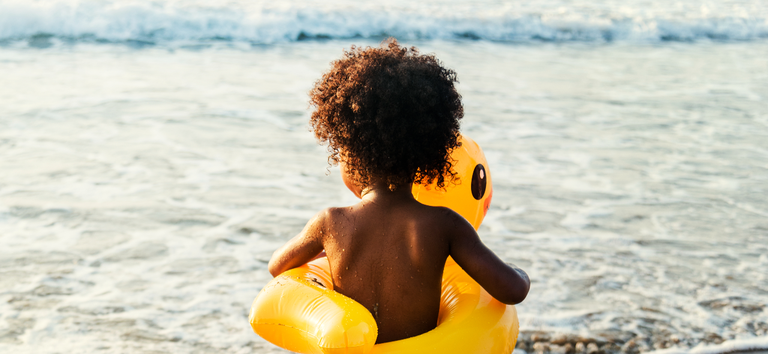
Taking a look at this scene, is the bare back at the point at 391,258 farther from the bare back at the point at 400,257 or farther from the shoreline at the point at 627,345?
the shoreline at the point at 627,345

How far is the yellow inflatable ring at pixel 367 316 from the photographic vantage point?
1.75 metres

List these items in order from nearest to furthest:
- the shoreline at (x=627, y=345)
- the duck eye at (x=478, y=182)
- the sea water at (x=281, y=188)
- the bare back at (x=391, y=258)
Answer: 1. the bare back at (x=391, y=258)
2. the duck eye at (x=478, y=182)
3. the shoreline at (x=627, y=345)
4. the sea water at (x=281, y=188)

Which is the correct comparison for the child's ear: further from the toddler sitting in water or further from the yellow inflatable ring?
the yellow inflatable ring

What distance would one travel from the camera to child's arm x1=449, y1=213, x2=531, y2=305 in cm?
188

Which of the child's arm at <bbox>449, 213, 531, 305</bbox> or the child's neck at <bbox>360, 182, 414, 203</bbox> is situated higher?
the child's neck at <bbox>360, 182, 414, 203</bbox>

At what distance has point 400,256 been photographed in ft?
6.16

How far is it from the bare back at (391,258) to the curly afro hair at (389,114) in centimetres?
10

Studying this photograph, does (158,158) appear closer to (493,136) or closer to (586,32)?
(493,136)

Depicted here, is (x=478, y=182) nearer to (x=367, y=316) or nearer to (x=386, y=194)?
(x=386, y=194)

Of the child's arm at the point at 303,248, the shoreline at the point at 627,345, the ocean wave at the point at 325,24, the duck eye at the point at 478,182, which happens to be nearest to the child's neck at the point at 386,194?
the child's arm at the point at 303,248

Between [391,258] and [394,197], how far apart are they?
178mm

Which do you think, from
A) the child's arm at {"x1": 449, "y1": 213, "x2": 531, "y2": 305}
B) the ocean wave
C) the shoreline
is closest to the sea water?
the shoreline

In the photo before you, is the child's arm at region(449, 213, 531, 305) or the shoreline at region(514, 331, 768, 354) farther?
the shoreline at region(514, 331, 768, 354)

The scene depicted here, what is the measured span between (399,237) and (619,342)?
1398 mm
